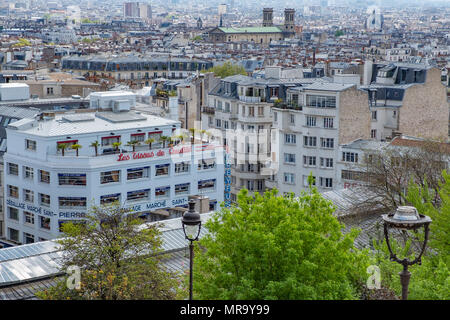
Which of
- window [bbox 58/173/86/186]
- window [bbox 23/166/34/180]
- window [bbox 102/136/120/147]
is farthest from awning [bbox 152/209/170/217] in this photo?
window [bbox 23/166/34/180]

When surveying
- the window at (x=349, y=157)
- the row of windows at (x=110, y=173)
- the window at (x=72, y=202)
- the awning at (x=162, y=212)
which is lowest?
the awning at (x=162, y=212)

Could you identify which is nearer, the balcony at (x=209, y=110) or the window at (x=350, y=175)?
the window at (x=350, y=175)

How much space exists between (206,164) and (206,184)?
1175 mm

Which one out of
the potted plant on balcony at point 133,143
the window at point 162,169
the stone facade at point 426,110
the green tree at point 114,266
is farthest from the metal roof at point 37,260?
the stone facade at point 426,110

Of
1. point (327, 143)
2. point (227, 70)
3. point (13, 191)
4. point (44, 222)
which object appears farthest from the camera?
point (227, 70)

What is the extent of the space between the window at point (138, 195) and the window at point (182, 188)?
6.61 ft

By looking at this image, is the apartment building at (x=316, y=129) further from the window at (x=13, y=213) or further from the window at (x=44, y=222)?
the window at (x=13, y=213)

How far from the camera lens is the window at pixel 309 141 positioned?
6146cm

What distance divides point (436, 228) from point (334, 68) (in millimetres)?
78487

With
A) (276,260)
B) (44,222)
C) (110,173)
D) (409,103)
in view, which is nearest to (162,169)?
(110,173)

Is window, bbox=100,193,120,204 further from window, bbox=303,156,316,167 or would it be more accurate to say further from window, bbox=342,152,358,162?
window, bbox=342,152,358,162

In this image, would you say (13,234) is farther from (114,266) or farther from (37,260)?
(114,266)

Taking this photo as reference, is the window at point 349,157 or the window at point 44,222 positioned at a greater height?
the window at point 349,157

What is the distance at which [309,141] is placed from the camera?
61.8 meters
